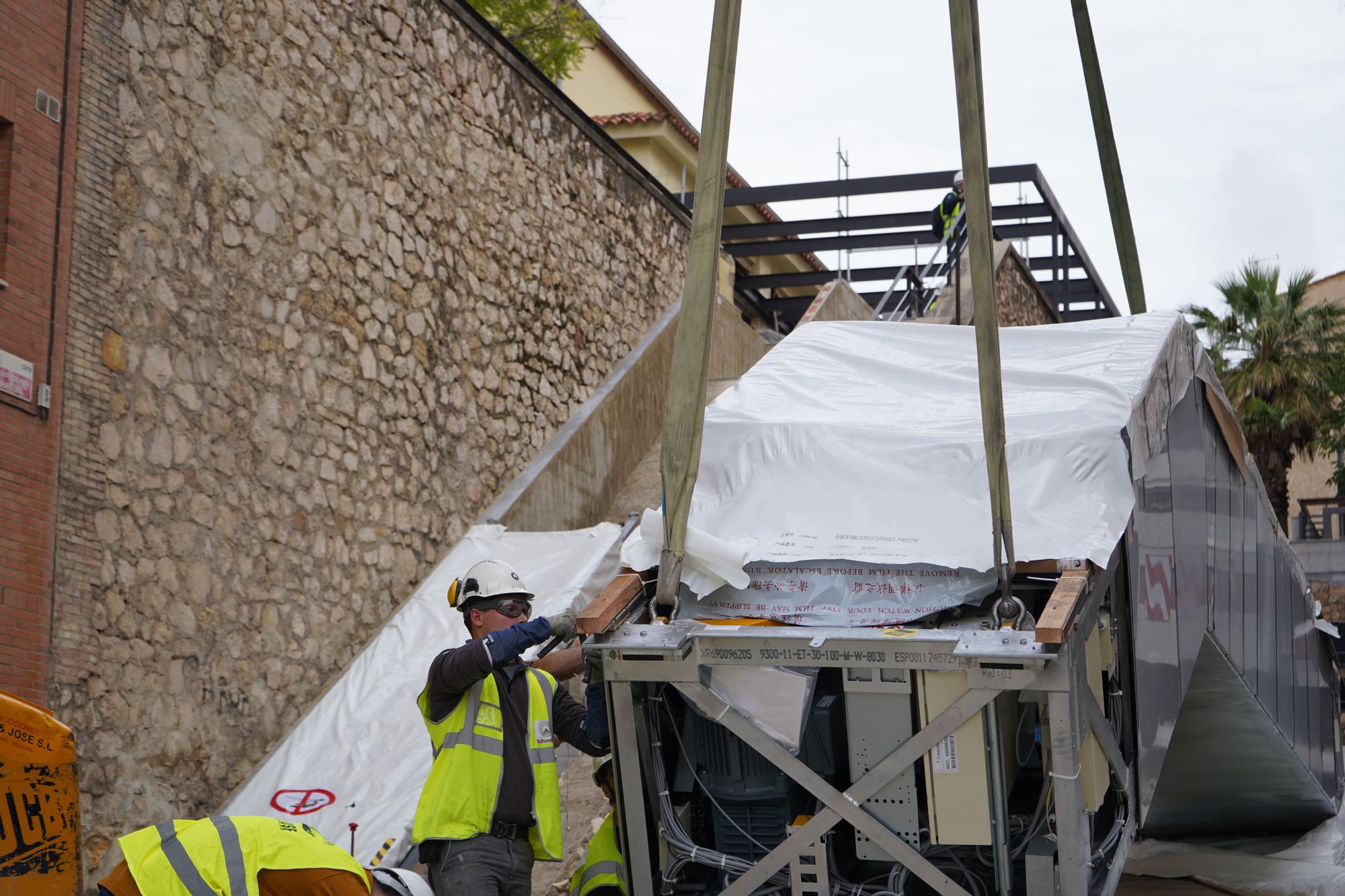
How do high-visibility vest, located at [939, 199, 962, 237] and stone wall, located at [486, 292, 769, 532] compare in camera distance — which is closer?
stone wall, located at [486, 292, 769, 532]

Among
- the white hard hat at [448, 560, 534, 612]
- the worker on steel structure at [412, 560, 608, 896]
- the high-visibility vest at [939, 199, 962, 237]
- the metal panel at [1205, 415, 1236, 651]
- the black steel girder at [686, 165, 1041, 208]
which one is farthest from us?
the black steel girder at [686, 165, 1041, 208]

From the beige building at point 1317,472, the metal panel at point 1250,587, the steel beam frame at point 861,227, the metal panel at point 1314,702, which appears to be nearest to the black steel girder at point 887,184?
the steel beam frame at point 861,227

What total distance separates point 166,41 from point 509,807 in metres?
5.15

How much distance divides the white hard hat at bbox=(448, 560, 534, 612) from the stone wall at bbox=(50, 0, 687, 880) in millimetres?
2510

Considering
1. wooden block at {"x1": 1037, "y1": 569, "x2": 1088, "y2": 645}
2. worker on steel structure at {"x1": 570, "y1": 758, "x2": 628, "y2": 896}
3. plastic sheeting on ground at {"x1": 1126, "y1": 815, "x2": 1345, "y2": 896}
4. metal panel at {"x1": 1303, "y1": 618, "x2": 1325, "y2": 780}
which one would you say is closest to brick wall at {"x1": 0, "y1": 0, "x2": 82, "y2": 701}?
worker on steel structure at {"x1": 570, "y1": 758, "x2": 628, "y2": 896}

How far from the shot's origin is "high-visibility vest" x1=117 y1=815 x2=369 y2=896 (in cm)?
355

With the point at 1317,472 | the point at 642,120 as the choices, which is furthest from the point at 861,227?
the point at 1317,472

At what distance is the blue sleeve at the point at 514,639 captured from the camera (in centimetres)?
458

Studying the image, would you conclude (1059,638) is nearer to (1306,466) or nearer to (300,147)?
(300,147)

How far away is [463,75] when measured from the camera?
10969mm

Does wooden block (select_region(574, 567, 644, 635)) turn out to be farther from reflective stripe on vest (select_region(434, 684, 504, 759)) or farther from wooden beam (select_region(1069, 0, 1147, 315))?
wooden beam (select_region(1069, 0, 1147, 315))

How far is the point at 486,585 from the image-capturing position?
16.4 ft

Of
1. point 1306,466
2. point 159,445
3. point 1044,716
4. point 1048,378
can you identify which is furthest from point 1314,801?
point 1306,466

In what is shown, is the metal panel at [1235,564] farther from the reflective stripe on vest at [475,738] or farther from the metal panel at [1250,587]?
the reflective stripe on vest at [475,738]
